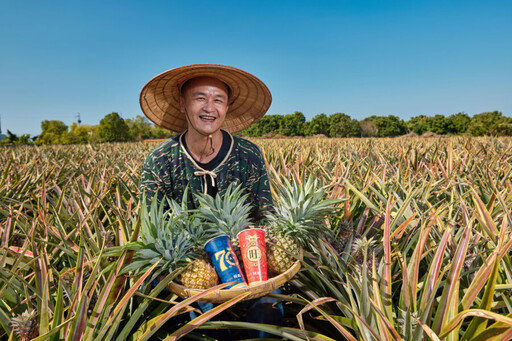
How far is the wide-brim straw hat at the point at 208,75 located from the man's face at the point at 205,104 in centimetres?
6

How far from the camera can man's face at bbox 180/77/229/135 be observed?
1476mm

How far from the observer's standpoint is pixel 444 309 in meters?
0.85

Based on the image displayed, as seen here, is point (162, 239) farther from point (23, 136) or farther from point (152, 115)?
point (23, 136)

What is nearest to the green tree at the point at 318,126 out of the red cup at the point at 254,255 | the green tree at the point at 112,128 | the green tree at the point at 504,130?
the green tree at the point at 112,128

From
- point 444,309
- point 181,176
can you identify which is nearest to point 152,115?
point 181,176

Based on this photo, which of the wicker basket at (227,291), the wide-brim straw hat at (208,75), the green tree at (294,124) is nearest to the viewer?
the wicker basket at (227,291)

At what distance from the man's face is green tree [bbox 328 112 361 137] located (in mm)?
61998

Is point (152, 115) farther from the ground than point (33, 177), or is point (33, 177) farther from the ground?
point (152, 115)

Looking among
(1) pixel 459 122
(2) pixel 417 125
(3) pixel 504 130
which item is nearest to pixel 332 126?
(2) pixel 417 125

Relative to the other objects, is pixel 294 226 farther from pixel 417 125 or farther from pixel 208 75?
pixel 417 125

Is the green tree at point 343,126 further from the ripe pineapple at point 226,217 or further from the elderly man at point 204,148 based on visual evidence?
the ripe pineapple at point 226,217

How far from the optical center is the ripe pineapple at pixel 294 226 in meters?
1.10

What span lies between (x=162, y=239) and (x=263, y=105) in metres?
1.19

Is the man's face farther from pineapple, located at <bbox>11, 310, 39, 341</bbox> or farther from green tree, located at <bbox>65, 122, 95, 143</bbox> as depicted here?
green tree, located at <bbox>65, 122, 95, 143</bbox>
